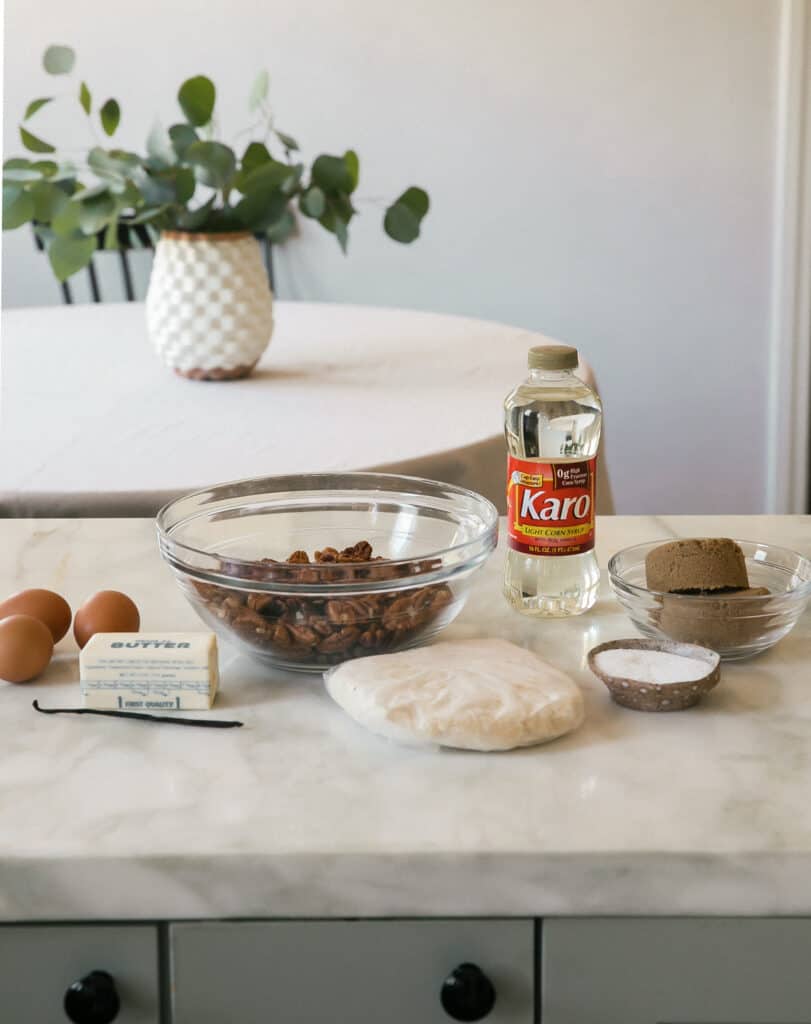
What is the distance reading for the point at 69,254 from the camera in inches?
70.4

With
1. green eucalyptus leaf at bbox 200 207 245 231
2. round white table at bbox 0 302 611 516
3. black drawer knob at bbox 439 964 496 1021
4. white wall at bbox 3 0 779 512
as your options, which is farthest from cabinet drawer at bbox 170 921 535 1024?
white wall at bbox 3 0 779 512

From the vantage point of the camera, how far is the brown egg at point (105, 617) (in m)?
0.85

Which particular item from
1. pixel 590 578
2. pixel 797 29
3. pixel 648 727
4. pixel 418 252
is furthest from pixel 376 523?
pixel 797 29

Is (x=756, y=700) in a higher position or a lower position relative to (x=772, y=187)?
lower

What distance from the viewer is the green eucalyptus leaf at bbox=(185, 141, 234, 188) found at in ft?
5.84

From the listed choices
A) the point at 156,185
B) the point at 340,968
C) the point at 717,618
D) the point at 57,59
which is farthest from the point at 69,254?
the point at 340,968

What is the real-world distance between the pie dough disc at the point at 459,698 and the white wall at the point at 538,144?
293 cm

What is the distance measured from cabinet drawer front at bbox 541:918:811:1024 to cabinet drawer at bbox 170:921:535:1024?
2 cm

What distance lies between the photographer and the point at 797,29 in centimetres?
339

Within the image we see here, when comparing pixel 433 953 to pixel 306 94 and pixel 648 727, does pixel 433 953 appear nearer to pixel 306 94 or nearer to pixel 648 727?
pixel 648 727

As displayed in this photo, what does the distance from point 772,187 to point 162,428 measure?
95.0 inches

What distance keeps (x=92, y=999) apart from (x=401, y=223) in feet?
5.10

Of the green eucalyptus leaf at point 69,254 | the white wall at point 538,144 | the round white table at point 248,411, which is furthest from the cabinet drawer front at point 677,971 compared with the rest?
the white wall at point 538,144

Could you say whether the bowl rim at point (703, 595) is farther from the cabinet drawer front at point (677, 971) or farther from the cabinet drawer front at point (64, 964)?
the cabinet drawer front at point (64, 964)
